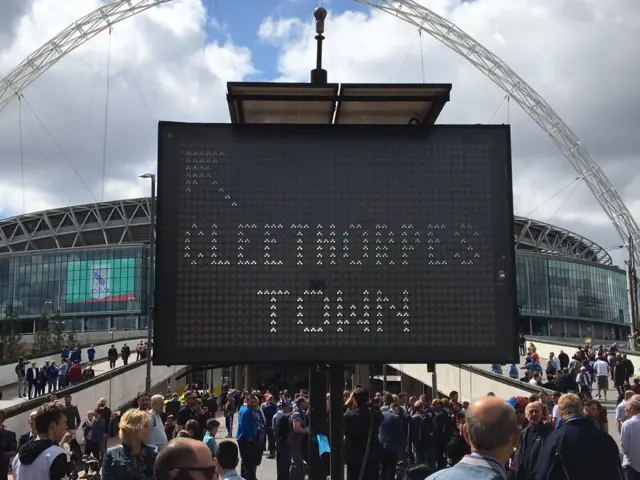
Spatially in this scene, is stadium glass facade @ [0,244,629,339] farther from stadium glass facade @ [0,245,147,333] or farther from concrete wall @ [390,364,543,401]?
concrete wall @ [390,364,543,401]

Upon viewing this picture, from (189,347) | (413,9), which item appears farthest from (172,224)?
(413,9)

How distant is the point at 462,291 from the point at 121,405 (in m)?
27.4

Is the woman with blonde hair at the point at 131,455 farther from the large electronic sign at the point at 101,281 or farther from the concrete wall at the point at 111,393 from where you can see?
the large electronic sign at the point at 101,281

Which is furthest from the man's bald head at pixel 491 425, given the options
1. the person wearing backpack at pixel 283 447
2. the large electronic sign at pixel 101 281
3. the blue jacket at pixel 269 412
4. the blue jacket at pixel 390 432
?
the large electronic sign at pixel 101 281

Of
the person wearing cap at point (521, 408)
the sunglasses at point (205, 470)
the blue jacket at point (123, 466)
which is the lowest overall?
the person wearing cap at point (521, 408)

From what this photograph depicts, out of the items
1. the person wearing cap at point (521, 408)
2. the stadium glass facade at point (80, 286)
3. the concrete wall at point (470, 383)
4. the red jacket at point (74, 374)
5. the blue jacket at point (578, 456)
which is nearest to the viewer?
the blue jacket at point (578, 456)

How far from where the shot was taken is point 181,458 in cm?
329

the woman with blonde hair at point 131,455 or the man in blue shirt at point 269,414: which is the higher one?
the woman with blonde hair at point 131,455

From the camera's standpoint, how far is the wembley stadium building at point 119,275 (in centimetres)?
10036

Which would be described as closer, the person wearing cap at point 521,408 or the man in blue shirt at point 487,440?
the man in blue shirt at point 487,440

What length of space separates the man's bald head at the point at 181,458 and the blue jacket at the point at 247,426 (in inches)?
373

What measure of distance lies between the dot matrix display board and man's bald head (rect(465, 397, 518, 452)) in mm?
2787

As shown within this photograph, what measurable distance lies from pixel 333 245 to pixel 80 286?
→ 101077 mm

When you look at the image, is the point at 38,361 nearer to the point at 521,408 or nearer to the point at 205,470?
the point at 521,408
